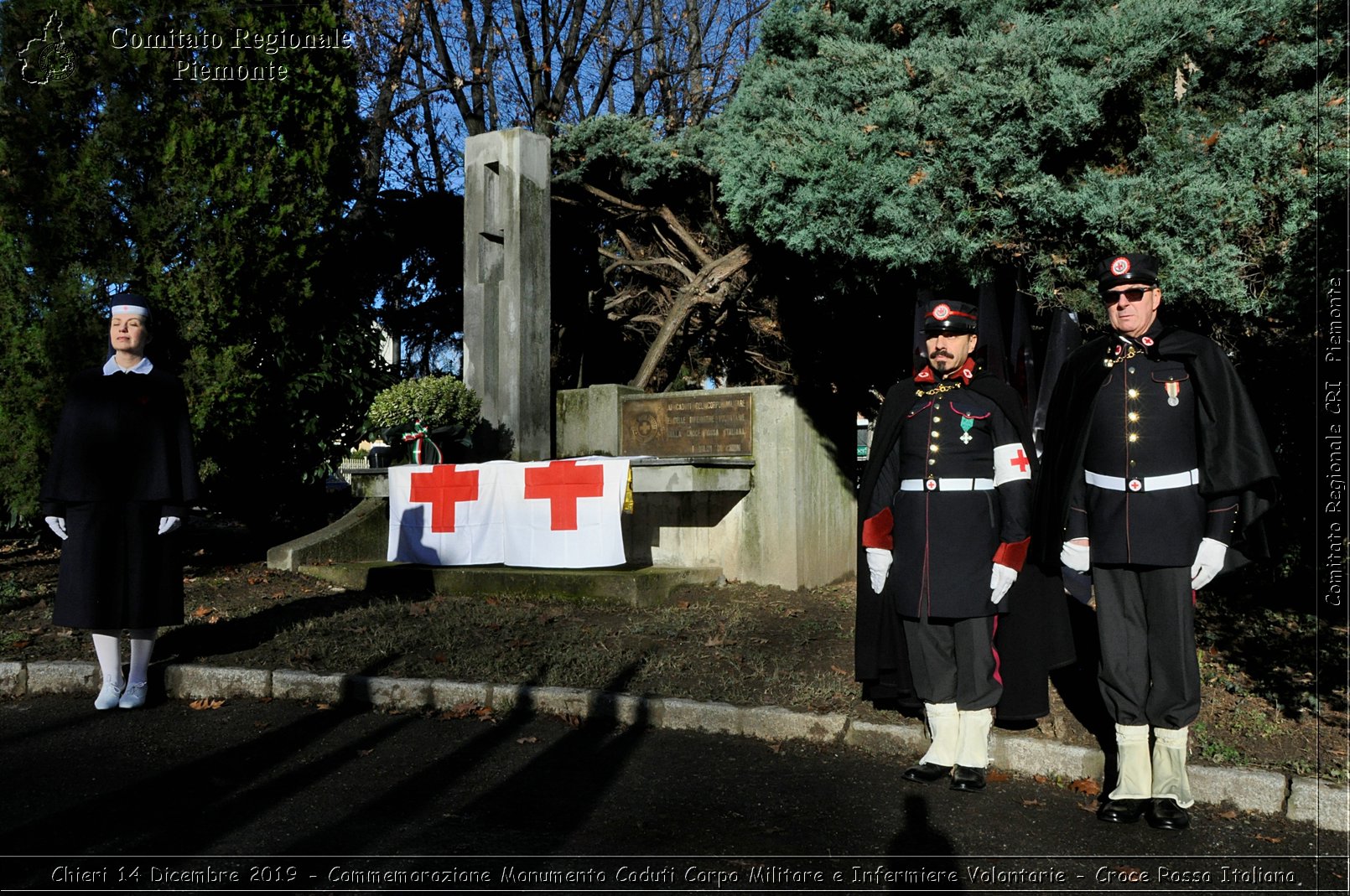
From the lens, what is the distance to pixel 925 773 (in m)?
4.58

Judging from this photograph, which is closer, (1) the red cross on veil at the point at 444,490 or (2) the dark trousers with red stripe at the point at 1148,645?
(2) the dark trousers with red stripe at the point at 1148,645

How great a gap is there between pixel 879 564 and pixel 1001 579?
57 cm

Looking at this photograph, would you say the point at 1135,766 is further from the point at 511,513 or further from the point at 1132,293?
the point at 511,513

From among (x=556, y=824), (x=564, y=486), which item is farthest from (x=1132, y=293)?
(x=564, y=486)

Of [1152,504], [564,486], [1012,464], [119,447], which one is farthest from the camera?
[564,486]

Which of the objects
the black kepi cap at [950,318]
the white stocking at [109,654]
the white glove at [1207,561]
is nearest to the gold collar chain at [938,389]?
the black kepi cap at [950,318]

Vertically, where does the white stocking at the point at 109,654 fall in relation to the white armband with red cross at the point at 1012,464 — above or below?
below

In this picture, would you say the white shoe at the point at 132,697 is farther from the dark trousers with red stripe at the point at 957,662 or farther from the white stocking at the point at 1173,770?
the white stocking at the point at 1173,770

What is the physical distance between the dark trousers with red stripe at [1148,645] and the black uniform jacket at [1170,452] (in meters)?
0.11

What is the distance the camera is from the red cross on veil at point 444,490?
918 centimetres

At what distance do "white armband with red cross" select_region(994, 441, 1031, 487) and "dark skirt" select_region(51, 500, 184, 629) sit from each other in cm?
449

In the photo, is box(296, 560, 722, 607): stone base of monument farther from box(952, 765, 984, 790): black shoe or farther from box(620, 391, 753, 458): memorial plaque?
box(952, 765, 984, 790): black shoe

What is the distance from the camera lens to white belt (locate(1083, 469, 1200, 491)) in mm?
4172

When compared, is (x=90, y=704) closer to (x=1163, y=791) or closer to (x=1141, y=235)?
(x=1163, y=791)
